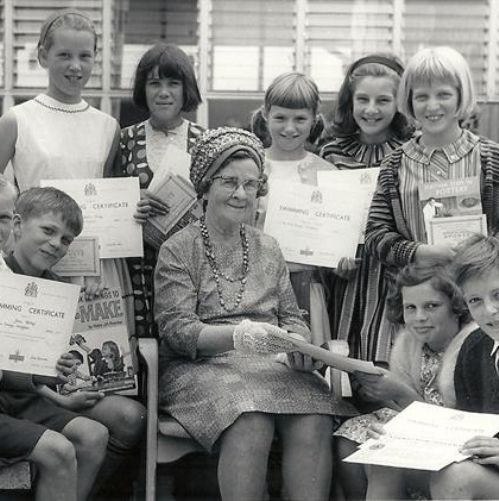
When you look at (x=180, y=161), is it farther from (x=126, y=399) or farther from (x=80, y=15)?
(x=126, y=399)

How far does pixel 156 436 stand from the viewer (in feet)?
12.8

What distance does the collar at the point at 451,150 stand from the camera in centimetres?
424

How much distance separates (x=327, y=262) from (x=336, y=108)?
781mm

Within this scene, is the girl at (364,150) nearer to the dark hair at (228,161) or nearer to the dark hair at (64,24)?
the dark hair at (228,161)

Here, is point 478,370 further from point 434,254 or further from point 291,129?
point 291,129

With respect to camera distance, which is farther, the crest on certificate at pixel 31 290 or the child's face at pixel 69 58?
the child's face at pixel 69 58

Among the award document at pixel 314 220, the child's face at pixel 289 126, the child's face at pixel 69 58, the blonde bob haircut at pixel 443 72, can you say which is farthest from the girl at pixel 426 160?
the child's face at pixel 69 58

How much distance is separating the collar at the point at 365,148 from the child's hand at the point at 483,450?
5.63 feet

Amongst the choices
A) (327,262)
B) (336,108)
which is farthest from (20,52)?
(327,262)

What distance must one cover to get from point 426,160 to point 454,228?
331 mm

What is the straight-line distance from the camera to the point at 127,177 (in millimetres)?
4477

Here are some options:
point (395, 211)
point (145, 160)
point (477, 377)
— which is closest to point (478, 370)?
point (477, 377)

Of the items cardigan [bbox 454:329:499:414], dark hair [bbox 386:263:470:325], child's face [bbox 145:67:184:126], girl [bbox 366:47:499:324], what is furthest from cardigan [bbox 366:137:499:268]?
child's face [bbox 145:67:184:126]

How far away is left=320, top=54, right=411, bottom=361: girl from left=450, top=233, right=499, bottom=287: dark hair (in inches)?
34.6
